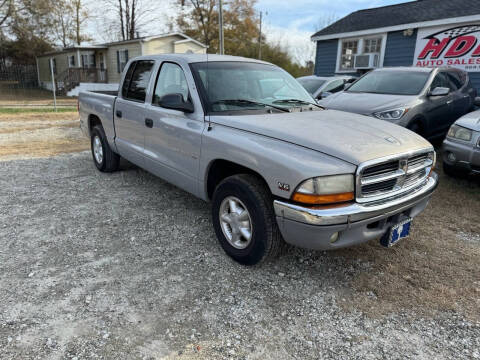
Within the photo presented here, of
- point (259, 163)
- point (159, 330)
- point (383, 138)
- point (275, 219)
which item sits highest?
point (383, 138)

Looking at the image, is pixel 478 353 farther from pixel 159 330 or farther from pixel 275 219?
pixel 159 330

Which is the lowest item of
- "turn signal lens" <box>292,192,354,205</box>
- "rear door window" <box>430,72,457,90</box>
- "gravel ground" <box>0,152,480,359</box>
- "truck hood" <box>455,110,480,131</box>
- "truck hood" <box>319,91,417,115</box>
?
"gravel ground" <box>0,152,480,359</box>

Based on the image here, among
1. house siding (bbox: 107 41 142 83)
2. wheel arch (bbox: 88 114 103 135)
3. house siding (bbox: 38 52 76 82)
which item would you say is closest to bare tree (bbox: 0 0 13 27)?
house siding (bbox: 38 52 76 82)

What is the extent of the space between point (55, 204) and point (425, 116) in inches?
241

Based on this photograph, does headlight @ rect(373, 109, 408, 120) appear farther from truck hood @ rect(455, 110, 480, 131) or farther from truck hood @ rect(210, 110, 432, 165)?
truck hood @ rect(210, 110, 432, 165)

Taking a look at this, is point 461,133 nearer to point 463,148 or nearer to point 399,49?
point 463,148

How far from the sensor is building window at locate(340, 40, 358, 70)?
1565cm

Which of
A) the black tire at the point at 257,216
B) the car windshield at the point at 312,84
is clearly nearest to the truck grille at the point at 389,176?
the black tire at the point at 257,216

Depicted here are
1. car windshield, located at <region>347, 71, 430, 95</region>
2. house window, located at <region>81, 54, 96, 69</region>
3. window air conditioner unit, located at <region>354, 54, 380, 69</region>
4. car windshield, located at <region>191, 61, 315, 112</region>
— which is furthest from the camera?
house window, located at <region>81, 54, 96, 69</region>

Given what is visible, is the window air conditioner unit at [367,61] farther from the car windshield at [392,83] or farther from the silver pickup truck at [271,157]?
the silver pickup truck at [271,157]

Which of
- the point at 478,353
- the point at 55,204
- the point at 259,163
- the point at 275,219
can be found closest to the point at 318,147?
the point at 259,163

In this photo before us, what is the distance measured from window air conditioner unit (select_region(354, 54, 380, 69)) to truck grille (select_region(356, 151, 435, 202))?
1299 cm

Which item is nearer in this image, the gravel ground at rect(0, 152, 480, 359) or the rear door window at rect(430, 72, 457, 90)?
the gravel ground at rect(0, 152, 480, 359)

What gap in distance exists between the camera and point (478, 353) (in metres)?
2.32
